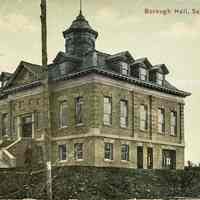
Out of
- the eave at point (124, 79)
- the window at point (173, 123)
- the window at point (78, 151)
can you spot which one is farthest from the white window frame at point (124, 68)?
the window at point (173, 123)

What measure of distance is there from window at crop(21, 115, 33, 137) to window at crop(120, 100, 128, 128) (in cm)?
675

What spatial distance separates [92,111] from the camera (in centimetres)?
3147

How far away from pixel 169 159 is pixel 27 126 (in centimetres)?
1045

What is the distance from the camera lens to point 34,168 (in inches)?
1124

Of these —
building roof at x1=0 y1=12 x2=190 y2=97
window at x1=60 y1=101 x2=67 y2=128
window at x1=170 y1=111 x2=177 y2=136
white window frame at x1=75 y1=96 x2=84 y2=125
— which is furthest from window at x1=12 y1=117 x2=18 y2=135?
window at x1=170 y1=111 x2=177 y2=136

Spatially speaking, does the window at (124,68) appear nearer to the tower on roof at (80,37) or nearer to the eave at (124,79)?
the eave at (124,79)

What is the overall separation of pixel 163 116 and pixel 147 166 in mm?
3971

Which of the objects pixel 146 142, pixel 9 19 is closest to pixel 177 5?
pixel 9 19

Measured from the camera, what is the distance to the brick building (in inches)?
1258

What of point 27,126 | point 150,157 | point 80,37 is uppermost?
point 80,37

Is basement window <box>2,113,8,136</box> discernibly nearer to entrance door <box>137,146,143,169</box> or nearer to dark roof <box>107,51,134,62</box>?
dark roof <box>107,51,134,62</box>

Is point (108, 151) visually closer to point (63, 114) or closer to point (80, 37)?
point (63, 114)

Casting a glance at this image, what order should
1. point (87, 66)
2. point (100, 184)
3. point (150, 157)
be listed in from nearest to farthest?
1. point (100, 184)
2. point (87, 66)
3. point (150, 157)

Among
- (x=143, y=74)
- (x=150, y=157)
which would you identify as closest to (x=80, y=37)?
(x=143, y=74)
